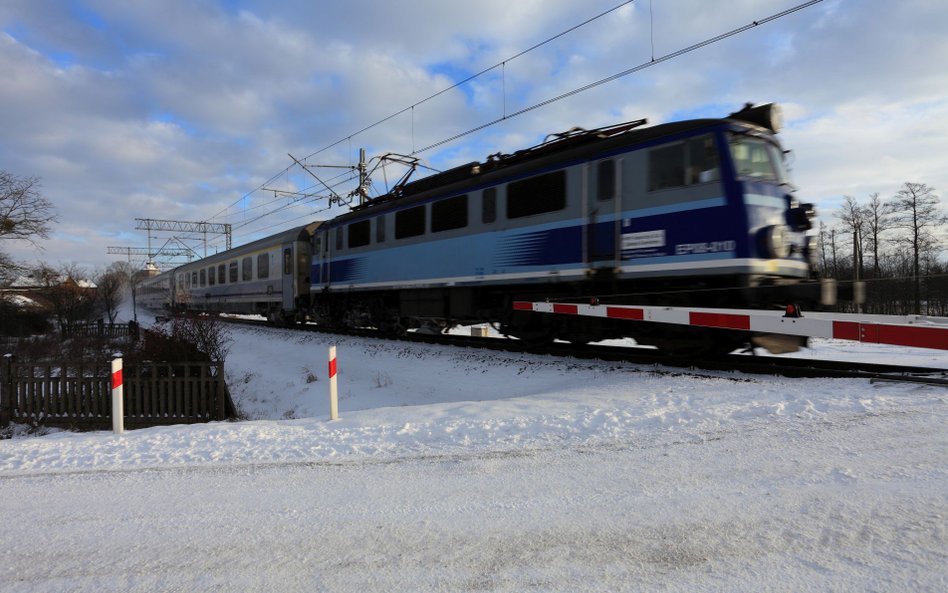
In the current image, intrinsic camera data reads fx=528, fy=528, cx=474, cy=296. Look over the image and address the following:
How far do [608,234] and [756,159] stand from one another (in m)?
2.35

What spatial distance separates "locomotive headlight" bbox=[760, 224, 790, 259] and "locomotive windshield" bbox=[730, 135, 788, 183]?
2.52ft

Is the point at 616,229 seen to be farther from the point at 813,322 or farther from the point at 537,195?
the point at 813,322

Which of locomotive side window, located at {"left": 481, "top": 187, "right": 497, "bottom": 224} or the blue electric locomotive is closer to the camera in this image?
the blue electric locomotive

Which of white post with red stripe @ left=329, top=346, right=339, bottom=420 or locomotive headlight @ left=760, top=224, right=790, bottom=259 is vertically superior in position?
locomotive headlight @ left=760, top=224, right=790, bottom=259

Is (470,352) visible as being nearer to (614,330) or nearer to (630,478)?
(614,330)

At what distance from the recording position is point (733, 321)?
6.91m

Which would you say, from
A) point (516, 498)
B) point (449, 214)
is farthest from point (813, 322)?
point (449, 214)

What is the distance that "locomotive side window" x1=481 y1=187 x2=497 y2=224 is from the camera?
10.6m

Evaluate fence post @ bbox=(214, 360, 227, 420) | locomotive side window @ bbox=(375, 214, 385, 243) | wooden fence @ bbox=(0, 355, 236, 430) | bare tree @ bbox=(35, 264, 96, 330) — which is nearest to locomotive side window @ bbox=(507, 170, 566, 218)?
locomotive side window @ bbox=(375, 214, 385, 243)

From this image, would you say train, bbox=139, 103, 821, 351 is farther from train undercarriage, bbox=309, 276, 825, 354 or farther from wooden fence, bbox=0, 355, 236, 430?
wooden fence, bbox=0, 355, 236, 430

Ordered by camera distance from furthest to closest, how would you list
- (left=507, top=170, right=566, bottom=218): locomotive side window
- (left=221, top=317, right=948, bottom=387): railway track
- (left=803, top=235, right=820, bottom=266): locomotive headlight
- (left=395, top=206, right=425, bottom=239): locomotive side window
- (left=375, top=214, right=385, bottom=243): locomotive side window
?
1. (left=375, top=214, right=385, bottom=243): locomotive side window
2. (left=395, top=206, right=425, bottom=239): locomotive side window
3. (left=507, top=170, right=566, bottom=218): locomotive side window
4. (left=803, top=235, right=820, bottom=266): locomotive headlight
5. (left=221, top=317, right=948, bottom=387): railway track

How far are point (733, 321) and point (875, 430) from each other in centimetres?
241

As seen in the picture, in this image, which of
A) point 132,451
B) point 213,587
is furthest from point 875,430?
point 132,451

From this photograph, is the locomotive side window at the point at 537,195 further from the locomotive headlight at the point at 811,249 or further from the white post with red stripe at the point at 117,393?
the white post with red stripe at the point at 117,393
